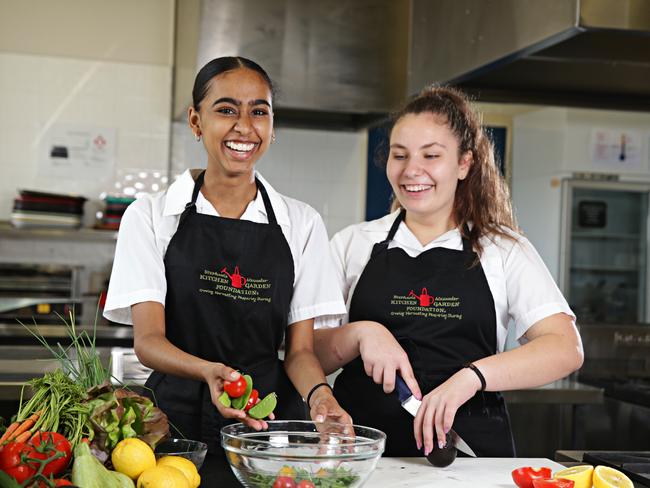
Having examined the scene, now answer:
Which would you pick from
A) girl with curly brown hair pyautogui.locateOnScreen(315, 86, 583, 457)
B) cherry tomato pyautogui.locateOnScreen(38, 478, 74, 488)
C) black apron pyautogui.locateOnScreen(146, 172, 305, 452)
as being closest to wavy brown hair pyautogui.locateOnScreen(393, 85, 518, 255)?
girl with curly brown hair pyautogui.locateOnScreen(315, 86, 583, 457)

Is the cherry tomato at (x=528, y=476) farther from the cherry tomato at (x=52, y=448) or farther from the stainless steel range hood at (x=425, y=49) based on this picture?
the stainless steel range hood at (x=425, y=49)

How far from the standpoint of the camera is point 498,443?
78.9 inches

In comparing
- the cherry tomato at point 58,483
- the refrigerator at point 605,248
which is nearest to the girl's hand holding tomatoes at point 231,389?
the cherry tomato at point 58,483

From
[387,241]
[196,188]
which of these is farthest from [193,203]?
[387,241]

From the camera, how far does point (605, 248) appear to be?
240 inches

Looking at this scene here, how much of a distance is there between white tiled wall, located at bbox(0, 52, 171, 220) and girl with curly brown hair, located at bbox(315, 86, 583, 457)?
3.36 metres

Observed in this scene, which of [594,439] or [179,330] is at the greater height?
[179,330]

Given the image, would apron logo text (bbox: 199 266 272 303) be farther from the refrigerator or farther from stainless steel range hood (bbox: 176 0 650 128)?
the refrigerator

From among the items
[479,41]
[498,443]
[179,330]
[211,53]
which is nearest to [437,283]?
[498,443]

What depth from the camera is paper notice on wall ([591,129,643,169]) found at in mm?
6023

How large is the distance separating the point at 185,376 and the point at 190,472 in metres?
0.37

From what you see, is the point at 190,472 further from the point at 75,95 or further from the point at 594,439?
the point at 75,95

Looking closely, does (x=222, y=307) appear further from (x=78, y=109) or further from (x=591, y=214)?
(x=591, y=214)

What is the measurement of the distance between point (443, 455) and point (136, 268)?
74 cm
